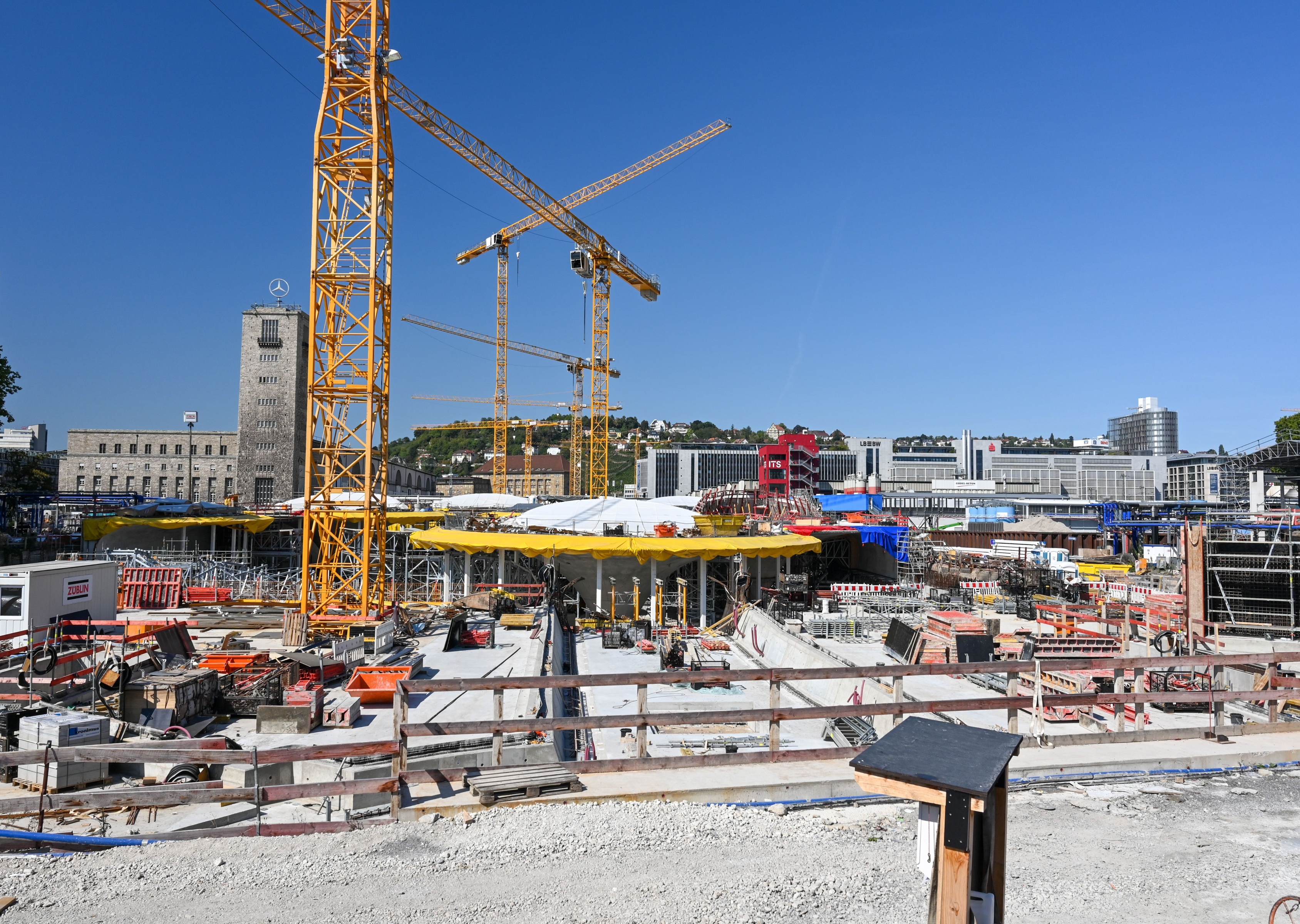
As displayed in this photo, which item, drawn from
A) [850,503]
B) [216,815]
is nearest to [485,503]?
[850,503]

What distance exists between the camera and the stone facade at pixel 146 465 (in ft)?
282

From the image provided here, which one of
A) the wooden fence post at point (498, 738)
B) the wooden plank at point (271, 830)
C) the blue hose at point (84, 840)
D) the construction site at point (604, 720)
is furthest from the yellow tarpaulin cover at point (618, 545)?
the blue hose at point (84, 840)

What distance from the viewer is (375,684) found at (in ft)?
47.3

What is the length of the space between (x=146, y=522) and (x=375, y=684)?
3288 cm

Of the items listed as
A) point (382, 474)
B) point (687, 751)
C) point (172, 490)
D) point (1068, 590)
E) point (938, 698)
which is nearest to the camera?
point (687, 751)

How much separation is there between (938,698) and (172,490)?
306ft

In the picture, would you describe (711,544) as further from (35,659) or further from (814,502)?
(814,502)

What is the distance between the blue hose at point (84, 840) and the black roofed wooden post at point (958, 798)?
17.6ft

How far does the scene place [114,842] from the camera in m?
5.56

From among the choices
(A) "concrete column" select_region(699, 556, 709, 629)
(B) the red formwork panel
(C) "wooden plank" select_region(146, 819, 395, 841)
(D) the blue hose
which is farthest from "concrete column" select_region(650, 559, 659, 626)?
(D) the blue hose

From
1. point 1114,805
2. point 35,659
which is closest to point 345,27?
point 35,659

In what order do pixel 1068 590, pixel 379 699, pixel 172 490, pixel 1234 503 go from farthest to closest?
pixel 172 490, pixel 1234 503, pixel 1068 590, pixel 379 699

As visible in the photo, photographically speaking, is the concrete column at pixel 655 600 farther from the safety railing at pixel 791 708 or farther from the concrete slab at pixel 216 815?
the safety railing at pixel 791 708

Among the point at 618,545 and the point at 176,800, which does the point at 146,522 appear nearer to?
the point at 618,545
